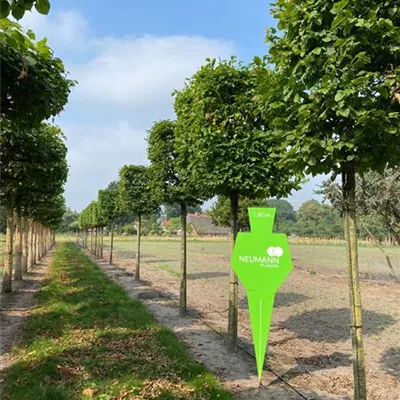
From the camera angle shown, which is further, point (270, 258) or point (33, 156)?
point (33, 156)

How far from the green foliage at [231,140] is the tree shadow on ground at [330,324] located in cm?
379

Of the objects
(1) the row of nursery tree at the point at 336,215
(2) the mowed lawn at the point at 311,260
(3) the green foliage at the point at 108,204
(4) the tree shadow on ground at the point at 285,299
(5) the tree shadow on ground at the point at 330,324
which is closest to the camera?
(5) the tree shadow on ground at the point at 330,324

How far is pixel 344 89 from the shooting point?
381cm

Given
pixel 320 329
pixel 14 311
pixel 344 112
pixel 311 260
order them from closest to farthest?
pixel 344 112, pixel 320 329, pixel 14 311, pixel 311 260

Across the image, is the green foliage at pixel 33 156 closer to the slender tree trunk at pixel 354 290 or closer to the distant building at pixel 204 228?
the slender tree trunk at pixel 354 290

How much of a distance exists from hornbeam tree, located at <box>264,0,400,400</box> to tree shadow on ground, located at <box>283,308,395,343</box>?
530cm

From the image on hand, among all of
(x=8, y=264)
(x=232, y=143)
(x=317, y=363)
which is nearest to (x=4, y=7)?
(x=232, y=143)

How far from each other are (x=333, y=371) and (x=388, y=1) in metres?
5.54

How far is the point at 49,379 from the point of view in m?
6.09

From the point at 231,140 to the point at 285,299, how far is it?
857cm

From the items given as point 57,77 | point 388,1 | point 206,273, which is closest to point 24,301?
point 57,77

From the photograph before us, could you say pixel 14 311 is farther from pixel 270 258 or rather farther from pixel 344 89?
pixel 344 89

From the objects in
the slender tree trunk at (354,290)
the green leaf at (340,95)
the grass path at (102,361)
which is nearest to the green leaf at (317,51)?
the green leaf at (340,95)

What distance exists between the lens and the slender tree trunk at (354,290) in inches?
170
